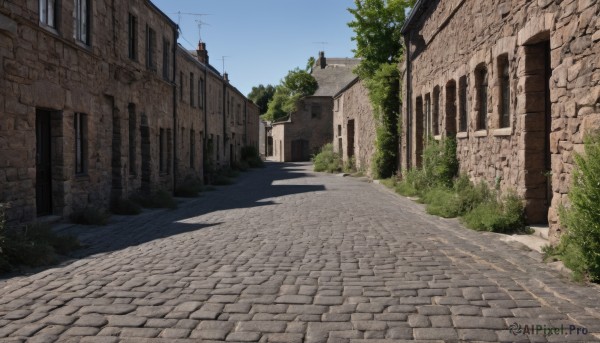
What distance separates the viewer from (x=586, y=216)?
565 centimetres

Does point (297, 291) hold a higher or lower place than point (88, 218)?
lower

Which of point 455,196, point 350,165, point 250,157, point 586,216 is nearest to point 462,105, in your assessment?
point 455,196

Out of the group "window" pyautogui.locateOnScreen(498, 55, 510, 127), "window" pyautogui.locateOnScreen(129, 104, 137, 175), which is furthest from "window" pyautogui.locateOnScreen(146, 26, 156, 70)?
"window" pyautogui.locateOnScreen(498, 55, 510, 127)

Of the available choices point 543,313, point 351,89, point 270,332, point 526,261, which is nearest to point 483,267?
point 526,261

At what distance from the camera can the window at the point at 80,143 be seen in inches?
454

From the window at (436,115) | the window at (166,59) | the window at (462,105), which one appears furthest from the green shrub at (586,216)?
the window at (166,59)

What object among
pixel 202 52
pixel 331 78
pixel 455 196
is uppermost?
pixel 331 78

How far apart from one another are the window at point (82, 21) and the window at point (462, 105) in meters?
8.37

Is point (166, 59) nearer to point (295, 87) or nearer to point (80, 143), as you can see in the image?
point (80, 143)

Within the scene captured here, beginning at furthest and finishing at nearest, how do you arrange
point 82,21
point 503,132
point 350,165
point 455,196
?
point 350,165, point 455,196, point 82,21, point 503,132

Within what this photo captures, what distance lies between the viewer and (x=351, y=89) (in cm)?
3080

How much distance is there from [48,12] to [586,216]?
9343mm

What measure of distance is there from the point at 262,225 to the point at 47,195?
4.06m

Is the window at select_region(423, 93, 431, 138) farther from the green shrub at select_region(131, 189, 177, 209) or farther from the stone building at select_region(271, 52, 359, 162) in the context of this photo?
the stone building at select_region(271, 52, 359, 162)
